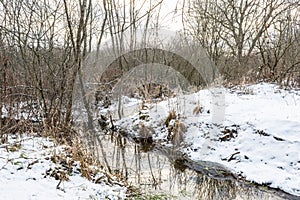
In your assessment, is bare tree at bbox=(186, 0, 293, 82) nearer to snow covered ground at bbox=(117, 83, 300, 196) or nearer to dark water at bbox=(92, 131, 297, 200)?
snow covered ground at bbox=(117, 83, 300, 196)

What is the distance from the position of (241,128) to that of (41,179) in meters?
4.43

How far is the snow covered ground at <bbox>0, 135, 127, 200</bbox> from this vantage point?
3322 millimetres

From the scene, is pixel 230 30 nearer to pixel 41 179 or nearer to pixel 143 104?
pixel 143 104

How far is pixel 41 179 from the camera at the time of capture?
3641mm

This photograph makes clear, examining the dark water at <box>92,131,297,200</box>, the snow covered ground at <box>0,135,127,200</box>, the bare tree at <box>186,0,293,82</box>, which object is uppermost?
the bare tree at <box>186,0,293,82</box>

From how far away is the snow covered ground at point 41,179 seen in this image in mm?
3322

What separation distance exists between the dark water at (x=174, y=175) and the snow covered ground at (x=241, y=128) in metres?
0.26

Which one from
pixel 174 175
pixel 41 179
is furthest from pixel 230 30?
pixel 41 179

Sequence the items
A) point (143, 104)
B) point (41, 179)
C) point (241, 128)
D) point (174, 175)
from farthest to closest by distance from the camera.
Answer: point (143, 104), point (241, 128), point (174, 175), point (41, 179)

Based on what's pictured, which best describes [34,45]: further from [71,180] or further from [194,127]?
[194,127]

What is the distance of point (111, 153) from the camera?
6.32 metres

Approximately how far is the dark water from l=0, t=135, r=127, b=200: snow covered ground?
2.81ft

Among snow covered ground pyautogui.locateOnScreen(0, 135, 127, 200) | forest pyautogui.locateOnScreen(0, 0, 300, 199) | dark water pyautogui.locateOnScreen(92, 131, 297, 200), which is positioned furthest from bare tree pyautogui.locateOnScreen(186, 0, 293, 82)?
snow covered ground pyautogui.locateOnScreen(0, 135, 127, 200)

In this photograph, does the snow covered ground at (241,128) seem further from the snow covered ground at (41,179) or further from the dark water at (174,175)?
the snow covered ground at (41,179)
